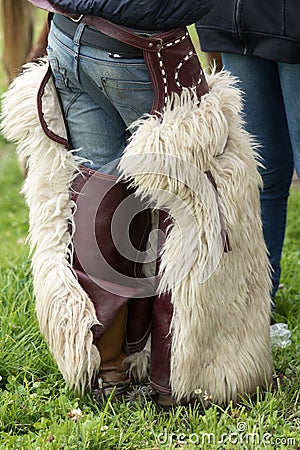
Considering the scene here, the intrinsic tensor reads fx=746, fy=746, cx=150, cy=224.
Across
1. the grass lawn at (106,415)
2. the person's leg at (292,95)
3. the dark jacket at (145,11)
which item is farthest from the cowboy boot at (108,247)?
the person's leg at (292,95)

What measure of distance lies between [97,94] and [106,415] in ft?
3.31

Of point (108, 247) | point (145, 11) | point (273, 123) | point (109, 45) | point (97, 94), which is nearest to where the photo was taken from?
point (145, 11)

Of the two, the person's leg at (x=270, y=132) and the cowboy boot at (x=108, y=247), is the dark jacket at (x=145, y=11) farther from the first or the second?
the person's leg at (x=270, y=132)

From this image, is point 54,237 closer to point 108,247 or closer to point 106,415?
point 108,247

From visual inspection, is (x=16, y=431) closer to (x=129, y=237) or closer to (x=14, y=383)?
(x=14, y=383)

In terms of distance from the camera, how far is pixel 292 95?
2693mm

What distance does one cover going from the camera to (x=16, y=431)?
2.40 m

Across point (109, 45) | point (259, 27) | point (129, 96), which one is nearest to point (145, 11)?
point (109, 45)

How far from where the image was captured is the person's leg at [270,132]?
2799mm

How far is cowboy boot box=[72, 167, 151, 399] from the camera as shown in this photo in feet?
7.74

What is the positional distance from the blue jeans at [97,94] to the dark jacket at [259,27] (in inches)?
22.9

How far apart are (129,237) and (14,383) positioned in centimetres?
67

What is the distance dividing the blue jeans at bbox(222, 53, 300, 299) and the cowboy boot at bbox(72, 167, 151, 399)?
733mm

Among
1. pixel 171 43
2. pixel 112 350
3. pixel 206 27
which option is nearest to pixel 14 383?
pixel 112 350
